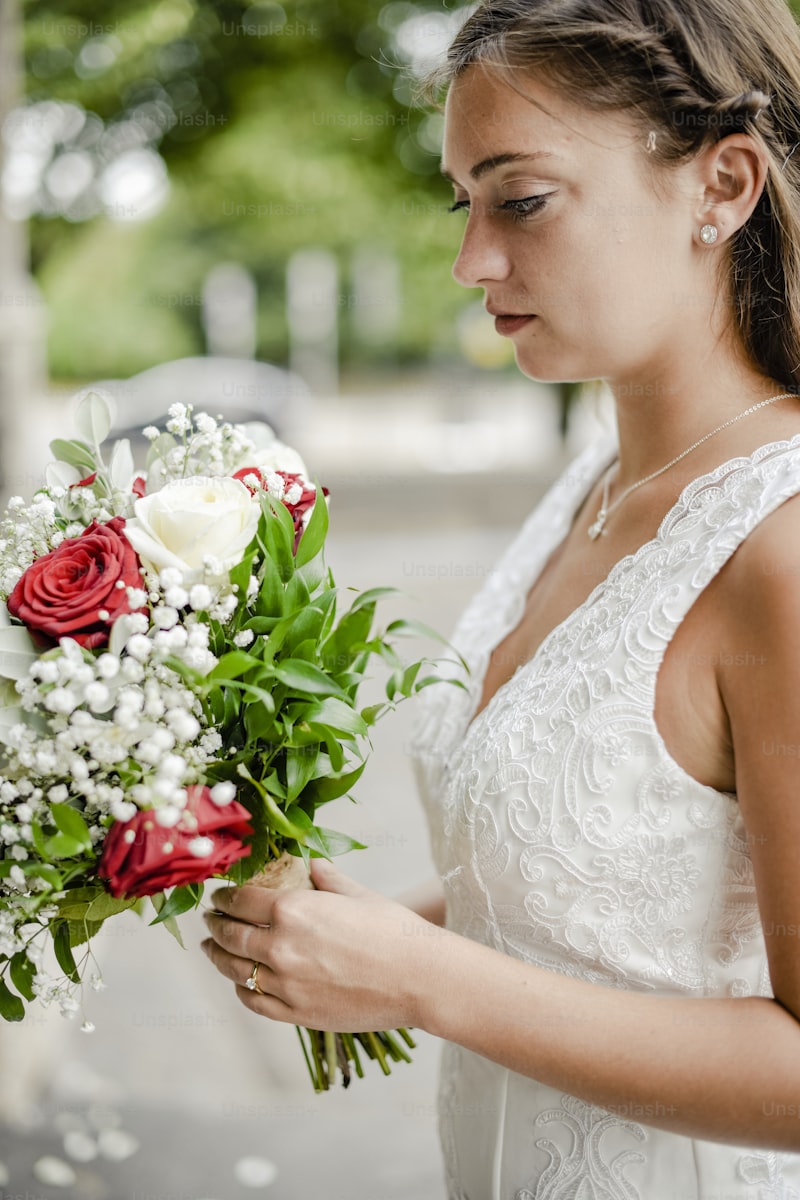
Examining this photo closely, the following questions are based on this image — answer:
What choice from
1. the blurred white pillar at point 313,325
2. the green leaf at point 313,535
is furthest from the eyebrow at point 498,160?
the blurred white pillar at point 313,325

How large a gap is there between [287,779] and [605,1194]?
0.84m

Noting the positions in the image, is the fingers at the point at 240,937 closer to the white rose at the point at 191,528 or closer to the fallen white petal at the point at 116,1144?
the white rose at the point at 191,528

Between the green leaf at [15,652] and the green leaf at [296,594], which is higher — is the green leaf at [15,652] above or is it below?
above

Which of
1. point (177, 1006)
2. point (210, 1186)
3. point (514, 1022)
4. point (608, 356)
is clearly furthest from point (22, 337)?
point (514, 1022)

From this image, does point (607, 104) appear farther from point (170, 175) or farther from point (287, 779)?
point (170, 175)

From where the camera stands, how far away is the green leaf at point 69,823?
1253mm

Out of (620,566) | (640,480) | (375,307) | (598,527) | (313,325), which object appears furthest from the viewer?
(375,307)

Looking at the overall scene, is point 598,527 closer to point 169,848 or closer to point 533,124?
point 533,124

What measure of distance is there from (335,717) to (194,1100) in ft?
9.66

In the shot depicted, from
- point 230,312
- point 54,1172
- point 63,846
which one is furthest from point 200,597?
point 230,312

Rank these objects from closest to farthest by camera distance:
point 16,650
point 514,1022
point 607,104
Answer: point 16,650 < point 514,1022 < point 607,104

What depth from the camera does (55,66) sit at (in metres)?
9.60

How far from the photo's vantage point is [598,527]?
210 centimetres

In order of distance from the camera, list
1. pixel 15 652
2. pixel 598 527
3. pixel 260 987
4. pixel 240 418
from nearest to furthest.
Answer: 1. pixel 15 652
2. pixel 260 987
3. pixel 598 527
4. pixel 240 418
